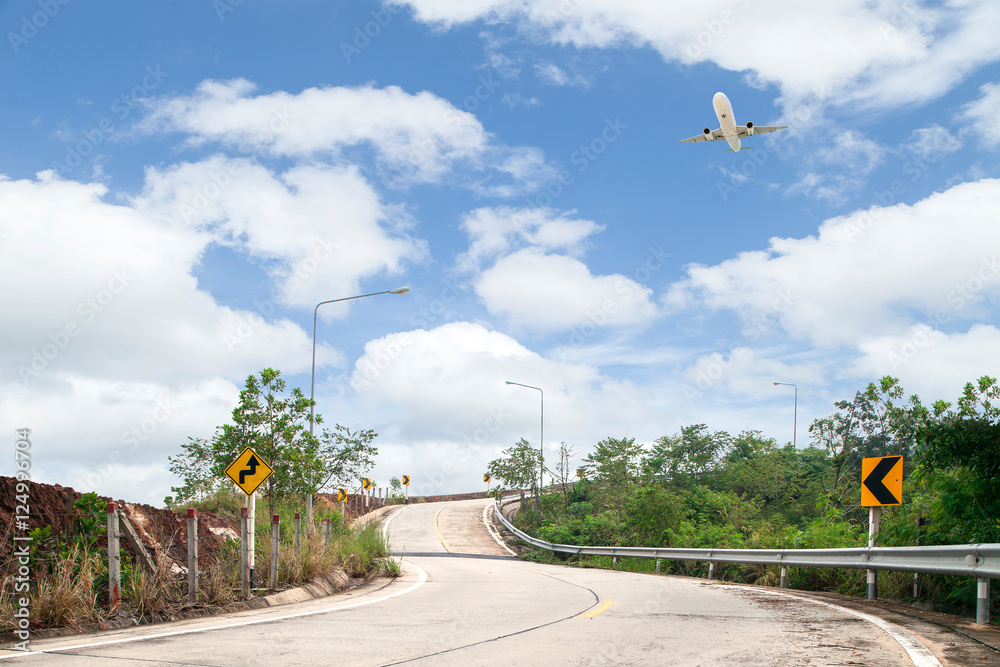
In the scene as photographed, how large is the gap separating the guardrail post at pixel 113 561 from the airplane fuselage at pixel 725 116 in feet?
102

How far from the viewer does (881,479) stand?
13.3 m

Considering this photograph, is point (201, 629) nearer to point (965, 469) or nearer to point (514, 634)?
point (514, 634)

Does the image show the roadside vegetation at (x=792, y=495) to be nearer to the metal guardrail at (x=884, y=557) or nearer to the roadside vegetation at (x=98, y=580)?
the metal guardrail at (x=884, y=557)

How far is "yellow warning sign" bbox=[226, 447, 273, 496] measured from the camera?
14344 mm

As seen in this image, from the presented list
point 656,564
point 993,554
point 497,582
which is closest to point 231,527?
point 497,582

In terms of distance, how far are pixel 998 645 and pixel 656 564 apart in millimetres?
15930

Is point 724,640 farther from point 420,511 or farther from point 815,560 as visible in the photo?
point 420,511

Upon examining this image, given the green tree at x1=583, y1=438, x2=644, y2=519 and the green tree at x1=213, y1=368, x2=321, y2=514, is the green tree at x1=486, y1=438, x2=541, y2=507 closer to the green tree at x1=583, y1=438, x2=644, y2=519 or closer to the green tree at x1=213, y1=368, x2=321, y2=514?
the green tree at x1=583, y1=438, x2=644, y2=519

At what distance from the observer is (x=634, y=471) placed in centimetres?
4562

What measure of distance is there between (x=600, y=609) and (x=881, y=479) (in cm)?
571

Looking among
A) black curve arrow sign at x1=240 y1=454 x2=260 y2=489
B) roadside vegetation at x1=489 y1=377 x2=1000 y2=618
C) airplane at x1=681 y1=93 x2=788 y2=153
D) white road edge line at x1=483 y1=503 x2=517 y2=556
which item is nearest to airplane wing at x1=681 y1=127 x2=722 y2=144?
airplane at x1=681 y1=93 x2=788 y2=153

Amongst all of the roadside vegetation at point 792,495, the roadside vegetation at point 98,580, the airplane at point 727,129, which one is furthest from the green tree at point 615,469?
the roadside vegetation at point 98,580

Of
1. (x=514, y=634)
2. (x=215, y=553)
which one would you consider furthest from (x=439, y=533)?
(x=514, y=634)

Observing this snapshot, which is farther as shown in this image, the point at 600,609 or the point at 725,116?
the point at 725,116
